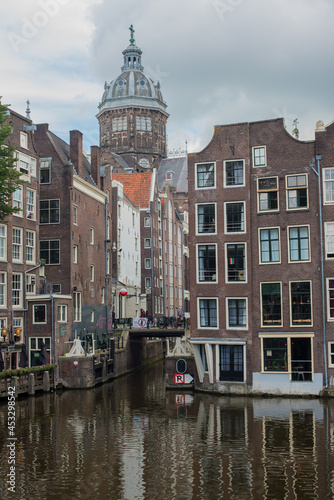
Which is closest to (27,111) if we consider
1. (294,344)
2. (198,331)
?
(198,331)

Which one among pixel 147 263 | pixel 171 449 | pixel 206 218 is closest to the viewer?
pixel 171 449

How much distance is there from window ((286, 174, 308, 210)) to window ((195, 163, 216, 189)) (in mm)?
5180

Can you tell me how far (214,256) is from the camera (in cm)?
4116

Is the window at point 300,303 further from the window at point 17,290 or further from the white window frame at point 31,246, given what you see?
the white window frame at point 31,246

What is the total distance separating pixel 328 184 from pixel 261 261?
652cm

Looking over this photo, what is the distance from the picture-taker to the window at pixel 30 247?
161 feet

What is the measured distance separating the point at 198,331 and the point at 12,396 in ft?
41.5

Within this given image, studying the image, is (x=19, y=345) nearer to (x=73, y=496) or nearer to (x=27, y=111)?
(x=27, y=111)

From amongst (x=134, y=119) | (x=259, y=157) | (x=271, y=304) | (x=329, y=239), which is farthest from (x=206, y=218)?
(x=134, y=119)

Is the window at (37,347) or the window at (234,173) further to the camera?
the window at (37,347)

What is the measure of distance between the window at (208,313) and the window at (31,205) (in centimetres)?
1692

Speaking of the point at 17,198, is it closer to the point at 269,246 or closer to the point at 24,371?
the point at 24,371

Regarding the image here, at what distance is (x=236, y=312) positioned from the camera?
4028 cm

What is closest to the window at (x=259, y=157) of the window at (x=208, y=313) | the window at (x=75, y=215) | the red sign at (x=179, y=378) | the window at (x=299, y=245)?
the window at (x=299, y=245)
